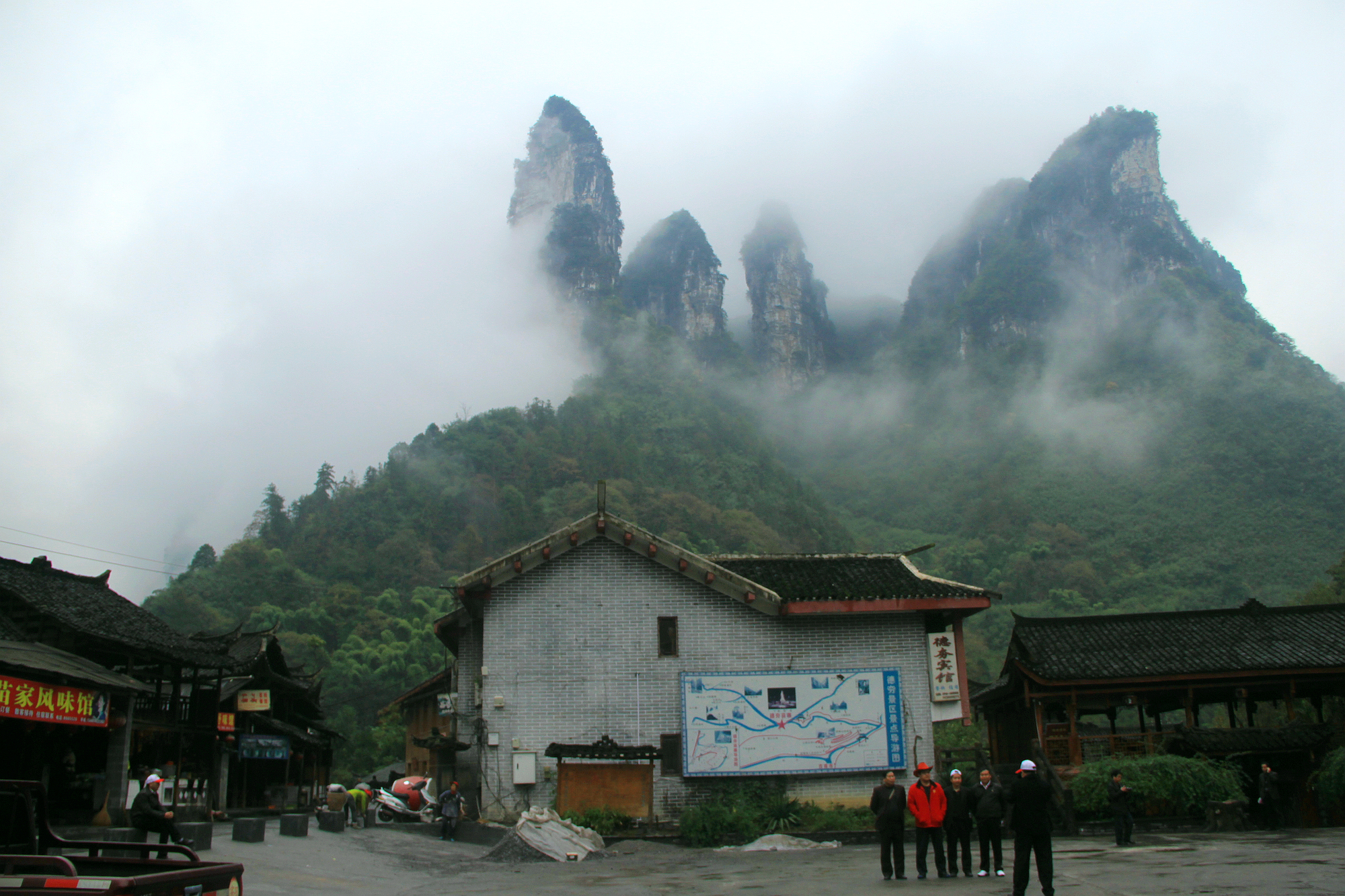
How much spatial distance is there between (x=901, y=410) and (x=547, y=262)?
57.8 meters

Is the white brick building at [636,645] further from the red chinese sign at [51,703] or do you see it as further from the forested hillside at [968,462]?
the forested hillside at [968,462]

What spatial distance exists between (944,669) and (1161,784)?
15.5 ft

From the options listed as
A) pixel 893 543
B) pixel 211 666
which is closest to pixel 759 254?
pixel 893 543

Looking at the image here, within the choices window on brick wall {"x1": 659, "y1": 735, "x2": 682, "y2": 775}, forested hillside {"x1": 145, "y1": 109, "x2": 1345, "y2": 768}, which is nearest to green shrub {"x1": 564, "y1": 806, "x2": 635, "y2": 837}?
window on brick wall {"x1": 659, "y1": 735, "x2": 682, "y2": 775}

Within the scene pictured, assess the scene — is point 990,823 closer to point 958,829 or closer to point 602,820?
point 958,829

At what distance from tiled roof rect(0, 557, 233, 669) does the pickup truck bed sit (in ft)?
48.8

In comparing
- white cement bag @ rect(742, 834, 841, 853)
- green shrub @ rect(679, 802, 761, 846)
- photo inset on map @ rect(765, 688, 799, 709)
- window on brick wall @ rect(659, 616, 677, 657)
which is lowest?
white cement bag @ rect(742, 834, 841, 853)

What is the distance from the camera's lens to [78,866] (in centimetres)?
673

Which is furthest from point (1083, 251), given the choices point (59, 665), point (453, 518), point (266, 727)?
point (59, 665)

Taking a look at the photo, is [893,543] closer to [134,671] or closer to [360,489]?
[360,489]

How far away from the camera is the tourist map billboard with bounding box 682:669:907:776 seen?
19.6 metres

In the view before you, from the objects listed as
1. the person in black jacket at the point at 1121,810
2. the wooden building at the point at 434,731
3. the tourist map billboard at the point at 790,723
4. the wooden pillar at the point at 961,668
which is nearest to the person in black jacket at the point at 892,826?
the person in black jacket at the point at 1121,810

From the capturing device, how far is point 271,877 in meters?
12.9

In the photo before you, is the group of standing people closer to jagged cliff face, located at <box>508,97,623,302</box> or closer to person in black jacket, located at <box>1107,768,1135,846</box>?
person in black jacket, located at <box>1107,768,1135,846</box>
